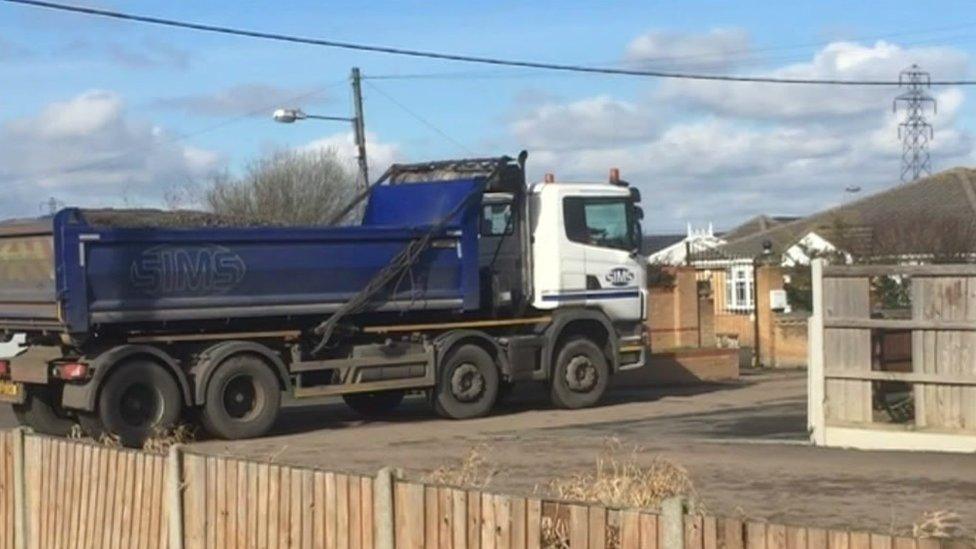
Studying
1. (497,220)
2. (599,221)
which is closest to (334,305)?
(497,220)

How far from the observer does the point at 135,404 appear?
18.3m

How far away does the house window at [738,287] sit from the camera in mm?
40750

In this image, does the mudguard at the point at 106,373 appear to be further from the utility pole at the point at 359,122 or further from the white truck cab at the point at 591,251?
the utility pole at the point at 359,122

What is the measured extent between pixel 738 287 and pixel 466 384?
22.8 meters

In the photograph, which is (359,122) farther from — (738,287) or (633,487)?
(633,487)

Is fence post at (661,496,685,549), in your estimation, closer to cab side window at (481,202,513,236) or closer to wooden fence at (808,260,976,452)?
wooden fence at (808,260,976,452)

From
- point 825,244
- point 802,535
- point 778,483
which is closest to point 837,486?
point 778,483

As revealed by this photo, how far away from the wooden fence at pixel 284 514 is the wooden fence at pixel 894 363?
8.14m

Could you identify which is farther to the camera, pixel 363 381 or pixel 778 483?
pixel 363 381

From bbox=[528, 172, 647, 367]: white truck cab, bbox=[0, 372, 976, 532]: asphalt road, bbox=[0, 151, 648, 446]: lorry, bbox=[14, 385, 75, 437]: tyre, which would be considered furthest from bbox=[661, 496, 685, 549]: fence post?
bbox=[528, 172, 647, 367]: white truck cab

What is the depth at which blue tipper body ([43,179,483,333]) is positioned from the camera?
17844 mm

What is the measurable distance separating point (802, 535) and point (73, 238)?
43.2 ft

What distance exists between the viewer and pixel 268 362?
63.2ft

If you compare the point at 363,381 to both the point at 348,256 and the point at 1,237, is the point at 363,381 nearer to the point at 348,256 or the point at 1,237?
the point at 348,256
